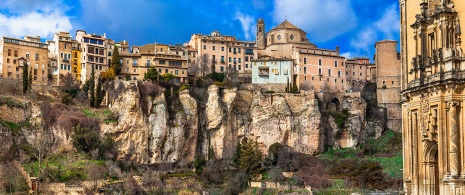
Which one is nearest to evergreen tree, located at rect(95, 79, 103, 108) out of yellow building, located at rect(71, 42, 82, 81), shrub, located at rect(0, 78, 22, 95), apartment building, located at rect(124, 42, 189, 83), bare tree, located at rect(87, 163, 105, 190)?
apartment building, located at rect(124, 42, 189, 83)

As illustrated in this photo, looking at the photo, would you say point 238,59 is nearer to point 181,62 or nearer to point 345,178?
point 181,62

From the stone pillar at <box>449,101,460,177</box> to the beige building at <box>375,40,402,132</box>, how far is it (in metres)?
56.6

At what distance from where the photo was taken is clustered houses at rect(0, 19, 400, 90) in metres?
68.4

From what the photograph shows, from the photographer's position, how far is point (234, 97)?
213ft

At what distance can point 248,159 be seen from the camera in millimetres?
58000

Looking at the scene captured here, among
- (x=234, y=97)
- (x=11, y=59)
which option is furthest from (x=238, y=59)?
(x=11, y=59)

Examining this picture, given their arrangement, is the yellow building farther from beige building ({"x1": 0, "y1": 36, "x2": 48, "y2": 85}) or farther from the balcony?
the balcony

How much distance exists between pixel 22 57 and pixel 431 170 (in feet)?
186

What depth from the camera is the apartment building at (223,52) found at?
75938 mm

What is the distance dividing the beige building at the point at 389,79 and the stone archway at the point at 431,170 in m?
55.4

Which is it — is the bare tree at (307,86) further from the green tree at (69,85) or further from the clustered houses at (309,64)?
the green tree at (69,85)

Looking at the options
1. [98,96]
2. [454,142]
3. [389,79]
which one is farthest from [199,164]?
[454,142]

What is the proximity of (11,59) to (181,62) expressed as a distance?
16775mm

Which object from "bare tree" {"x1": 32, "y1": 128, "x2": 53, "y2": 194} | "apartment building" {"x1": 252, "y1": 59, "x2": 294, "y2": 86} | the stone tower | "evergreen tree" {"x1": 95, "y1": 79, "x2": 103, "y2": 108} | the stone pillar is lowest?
"bare tree" {"x1": 32, "y1": 128, "x2": 53, "y2": 194}
